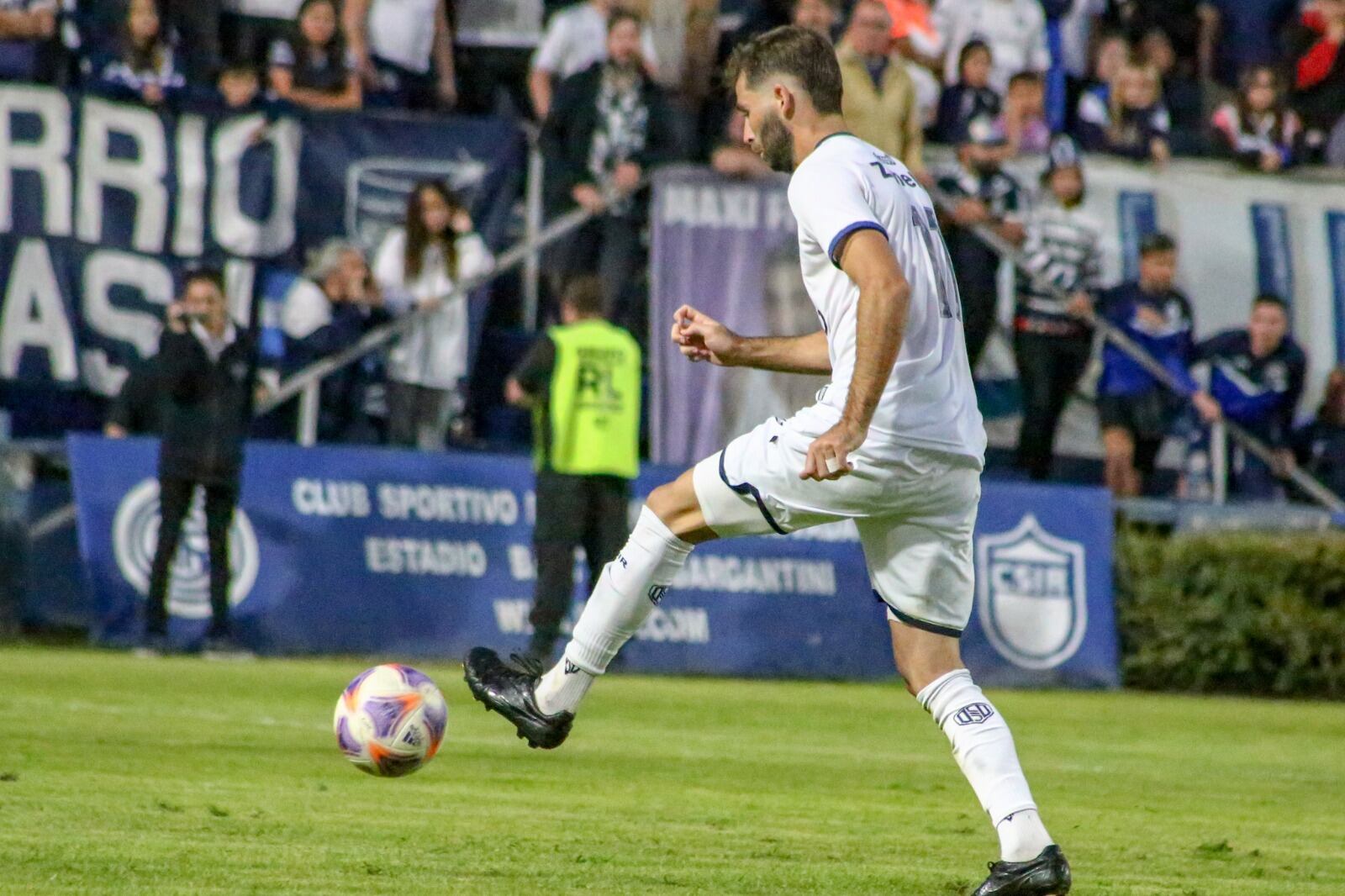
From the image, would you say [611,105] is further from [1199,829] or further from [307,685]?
[1199,829]

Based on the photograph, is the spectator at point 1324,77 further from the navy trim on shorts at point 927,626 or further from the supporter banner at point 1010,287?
the navy trim on shorts at point 927,626

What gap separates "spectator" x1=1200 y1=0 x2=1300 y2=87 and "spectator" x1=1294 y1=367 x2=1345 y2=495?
11.6 ft

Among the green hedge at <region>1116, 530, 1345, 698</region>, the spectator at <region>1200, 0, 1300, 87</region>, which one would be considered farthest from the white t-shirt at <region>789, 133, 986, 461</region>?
the spectator at <region>1200, 0, 1300, 87</region>

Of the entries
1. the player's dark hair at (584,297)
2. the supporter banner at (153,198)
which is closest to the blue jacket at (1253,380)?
the player's dark hair at (584,297)

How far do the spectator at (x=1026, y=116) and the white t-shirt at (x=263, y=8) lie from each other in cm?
536

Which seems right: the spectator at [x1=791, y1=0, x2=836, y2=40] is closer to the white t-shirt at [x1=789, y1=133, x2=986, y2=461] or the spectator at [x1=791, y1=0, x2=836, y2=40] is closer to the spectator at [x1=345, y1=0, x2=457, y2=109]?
the spectator at [x1=345, y1=0, x2=457, y2=109]

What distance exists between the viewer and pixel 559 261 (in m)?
15.5

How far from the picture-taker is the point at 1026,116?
1606cm

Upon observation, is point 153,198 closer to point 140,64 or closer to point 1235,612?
point 140,64

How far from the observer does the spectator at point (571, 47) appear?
15.6 meters

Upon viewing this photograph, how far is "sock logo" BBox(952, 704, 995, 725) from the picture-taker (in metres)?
5.50

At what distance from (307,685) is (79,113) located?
5.01 meters

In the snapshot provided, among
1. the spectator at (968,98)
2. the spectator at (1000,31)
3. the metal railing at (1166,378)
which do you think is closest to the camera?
the metal railing at (1166,378)

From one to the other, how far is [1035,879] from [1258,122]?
13.1 metres
